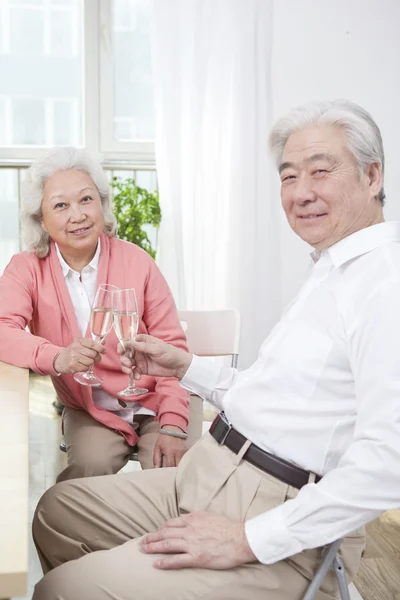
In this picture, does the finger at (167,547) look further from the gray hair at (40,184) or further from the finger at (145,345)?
the gray hair at (40,184)

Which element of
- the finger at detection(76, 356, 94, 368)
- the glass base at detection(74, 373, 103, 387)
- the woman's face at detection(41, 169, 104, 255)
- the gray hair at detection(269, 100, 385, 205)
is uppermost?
the gray hair at detection(269, 100, 385, 205)

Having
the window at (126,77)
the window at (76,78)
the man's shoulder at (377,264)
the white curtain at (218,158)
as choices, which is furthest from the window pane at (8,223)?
the man's shoulder at (377,264)

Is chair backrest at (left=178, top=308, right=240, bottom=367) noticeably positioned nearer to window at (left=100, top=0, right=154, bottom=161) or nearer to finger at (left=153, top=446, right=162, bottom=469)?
finger at (left=153, top=446, right=162, bottom=469)

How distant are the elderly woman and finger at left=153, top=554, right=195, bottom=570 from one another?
0.78 metres

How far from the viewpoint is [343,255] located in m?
1.44

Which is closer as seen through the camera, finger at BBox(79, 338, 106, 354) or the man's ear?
the man's ear

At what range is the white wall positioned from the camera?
420 centimetres

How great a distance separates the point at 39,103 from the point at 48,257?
2533 mm

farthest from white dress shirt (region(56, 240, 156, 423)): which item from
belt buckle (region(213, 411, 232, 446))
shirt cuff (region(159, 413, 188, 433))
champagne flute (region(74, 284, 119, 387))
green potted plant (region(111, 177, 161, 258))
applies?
green potted plant (region(111, 177, 161, 258))

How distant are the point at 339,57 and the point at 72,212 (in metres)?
2.57

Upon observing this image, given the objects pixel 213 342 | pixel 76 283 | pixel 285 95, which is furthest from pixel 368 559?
pixel 285 95

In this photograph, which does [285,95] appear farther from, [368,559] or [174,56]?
[368,559]

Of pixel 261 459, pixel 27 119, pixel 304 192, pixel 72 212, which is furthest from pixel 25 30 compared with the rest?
pixel 261 459

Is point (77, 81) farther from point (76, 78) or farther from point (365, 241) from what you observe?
point (365, 241)
